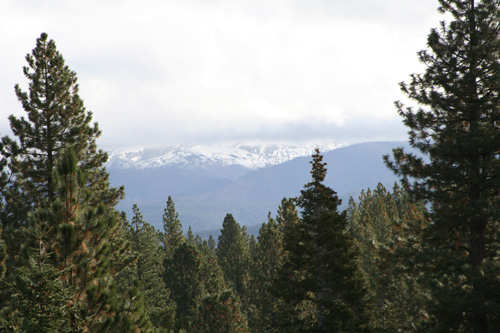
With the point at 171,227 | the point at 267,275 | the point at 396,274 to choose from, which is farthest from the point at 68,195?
the point at 171,227

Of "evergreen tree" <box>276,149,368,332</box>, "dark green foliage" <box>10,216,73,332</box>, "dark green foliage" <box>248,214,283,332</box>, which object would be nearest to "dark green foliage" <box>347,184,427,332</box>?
"evergreen tree" <box>276,149,368,332</box>

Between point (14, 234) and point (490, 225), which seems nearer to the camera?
point (490, 225)

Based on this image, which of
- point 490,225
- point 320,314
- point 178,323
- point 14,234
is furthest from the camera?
point 178,323

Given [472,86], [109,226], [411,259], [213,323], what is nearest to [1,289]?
[109,226]

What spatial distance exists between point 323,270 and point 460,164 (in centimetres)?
836

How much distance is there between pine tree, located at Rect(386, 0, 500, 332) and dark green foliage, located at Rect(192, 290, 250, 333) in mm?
14258

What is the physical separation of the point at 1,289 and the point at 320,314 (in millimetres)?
13503

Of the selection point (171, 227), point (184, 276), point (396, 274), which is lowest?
point (184, 276)

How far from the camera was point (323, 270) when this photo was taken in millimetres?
18141

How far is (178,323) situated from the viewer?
86.3ft

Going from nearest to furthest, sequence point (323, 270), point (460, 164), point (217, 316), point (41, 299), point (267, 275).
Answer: point (41, 299) → point (460, 164) → point (323, 270) → point (217, 316) → point (267, 275)

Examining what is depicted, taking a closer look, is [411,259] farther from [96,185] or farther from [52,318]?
[96,185]

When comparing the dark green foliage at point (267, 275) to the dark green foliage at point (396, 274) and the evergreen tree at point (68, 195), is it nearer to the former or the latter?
the dark green foliage at point (396, 274)

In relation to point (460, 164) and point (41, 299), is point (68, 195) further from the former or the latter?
point (460, 164)
